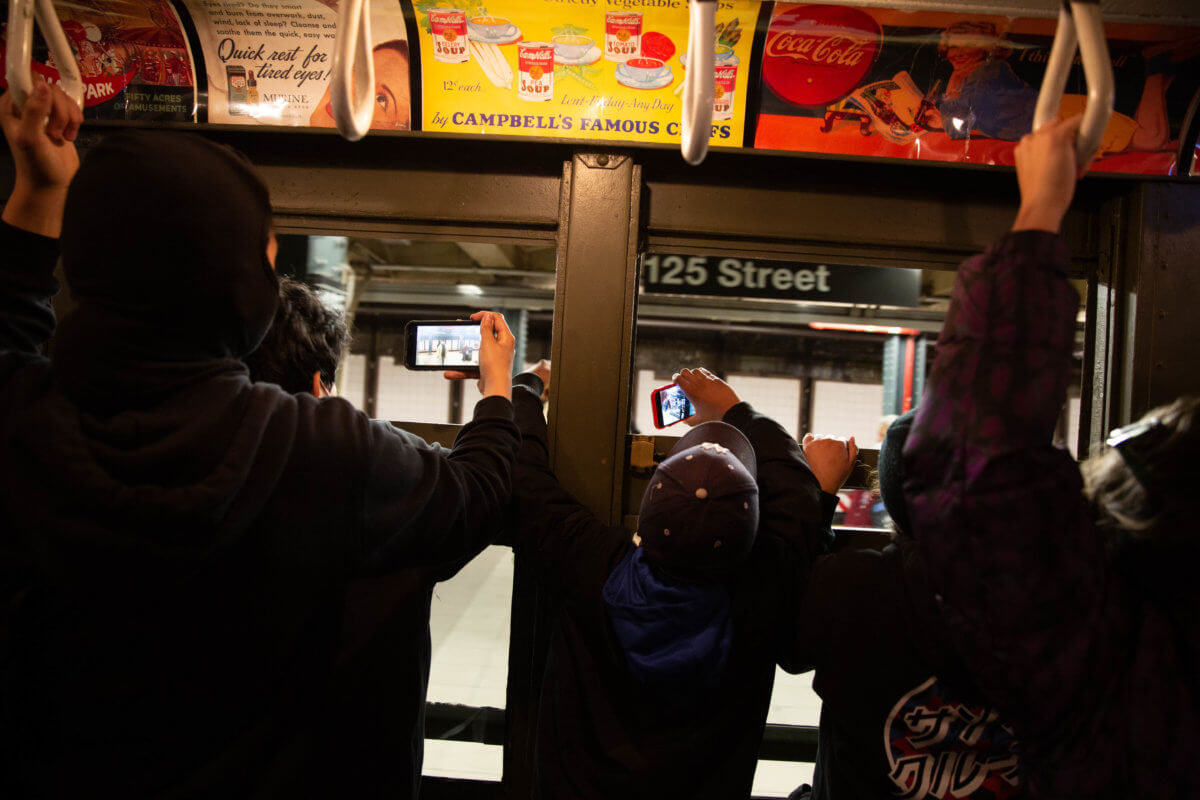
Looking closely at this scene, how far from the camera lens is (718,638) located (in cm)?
124

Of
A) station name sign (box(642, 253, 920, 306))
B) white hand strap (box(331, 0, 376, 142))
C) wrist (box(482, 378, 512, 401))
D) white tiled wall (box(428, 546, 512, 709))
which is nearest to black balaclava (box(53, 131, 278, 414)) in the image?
white hand strap (box(331, 0, 376, 142))

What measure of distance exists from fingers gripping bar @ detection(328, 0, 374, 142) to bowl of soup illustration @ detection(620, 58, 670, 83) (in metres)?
0.77

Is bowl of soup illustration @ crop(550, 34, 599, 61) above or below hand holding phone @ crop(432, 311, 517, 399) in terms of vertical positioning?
above

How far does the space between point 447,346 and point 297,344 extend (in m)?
0.36

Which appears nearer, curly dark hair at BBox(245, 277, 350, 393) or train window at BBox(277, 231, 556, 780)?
curly dark hair at BBox(245, 277, 350, 393)

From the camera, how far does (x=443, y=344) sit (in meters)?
1.54

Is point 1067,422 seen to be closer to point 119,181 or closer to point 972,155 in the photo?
point 972,155

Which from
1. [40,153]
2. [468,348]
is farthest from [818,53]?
[40,153]

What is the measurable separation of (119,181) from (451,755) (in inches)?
104

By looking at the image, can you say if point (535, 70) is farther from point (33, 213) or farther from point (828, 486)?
point (828, 486)

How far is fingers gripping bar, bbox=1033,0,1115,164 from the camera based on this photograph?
81 centimetres

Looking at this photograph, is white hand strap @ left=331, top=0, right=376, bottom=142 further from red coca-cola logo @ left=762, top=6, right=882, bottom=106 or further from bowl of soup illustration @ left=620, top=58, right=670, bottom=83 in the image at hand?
red coca-cola logo @ left=762, top=6, right=882, bottom=106

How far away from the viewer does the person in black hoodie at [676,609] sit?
1.21 meters

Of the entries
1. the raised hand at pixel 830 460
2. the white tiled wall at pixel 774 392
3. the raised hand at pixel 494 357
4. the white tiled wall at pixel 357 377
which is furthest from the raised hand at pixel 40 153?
the white tiled wall at pixel 357 377
